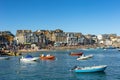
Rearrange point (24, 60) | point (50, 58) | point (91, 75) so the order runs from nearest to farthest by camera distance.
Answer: point (91, 75)
point (24, 60)
point (50, 58)

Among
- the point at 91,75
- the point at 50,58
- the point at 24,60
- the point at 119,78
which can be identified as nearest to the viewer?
the point at 119,78

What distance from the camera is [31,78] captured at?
196 ft

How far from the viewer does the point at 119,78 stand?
191 feet

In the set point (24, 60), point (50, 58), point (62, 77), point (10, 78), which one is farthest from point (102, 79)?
point (50, 58)

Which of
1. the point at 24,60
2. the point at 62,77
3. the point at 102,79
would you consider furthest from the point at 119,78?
the point at 24,60

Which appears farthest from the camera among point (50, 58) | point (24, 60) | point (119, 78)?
point (50, 58)

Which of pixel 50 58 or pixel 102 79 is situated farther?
pixel 50 58

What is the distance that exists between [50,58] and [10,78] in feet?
207

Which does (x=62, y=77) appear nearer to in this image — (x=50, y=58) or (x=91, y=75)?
(x=91, y=75)

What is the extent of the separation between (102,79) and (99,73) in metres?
8.87

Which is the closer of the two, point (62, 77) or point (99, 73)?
point (62, 77)

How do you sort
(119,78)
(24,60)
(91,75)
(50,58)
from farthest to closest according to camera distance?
(50,58) → (24,60) → (91,75) → (119,78)

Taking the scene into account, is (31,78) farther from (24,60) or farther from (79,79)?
(24,60)

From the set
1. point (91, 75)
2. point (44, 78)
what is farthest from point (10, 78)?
point (91, 75)
